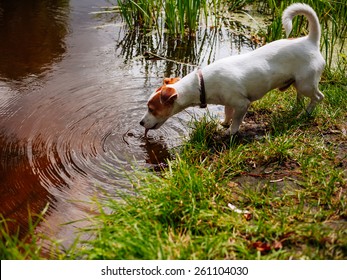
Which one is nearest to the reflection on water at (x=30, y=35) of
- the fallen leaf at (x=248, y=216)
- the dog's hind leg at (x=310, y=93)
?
the dog's hind leg at (x=310, y=93)

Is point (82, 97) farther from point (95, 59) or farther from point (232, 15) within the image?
point (232, 15)

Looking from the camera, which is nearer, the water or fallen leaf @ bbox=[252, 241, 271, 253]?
fallen leaf @ bbox=[252, 241, 271, 253]

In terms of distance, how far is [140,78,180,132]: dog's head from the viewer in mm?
4176

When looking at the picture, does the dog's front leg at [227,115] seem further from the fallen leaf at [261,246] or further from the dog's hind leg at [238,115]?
the fallen leaf at [261,246]

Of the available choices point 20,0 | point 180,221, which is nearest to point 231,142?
point 180,221

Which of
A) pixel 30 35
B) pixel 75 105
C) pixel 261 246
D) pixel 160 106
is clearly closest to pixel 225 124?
pixel 160 106

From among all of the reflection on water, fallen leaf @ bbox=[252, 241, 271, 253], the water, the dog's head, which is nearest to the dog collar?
the dog's head

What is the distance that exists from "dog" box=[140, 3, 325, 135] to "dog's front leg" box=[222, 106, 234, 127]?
0.24 metres

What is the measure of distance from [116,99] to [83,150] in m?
1.34

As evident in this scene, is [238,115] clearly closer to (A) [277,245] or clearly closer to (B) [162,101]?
(B) [162,101]

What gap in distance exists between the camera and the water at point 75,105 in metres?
3.71

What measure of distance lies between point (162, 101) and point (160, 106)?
9cm

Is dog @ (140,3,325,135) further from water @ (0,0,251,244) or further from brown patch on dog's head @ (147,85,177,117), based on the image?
water @ (0,0,251,244)

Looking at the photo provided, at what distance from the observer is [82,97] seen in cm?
548
